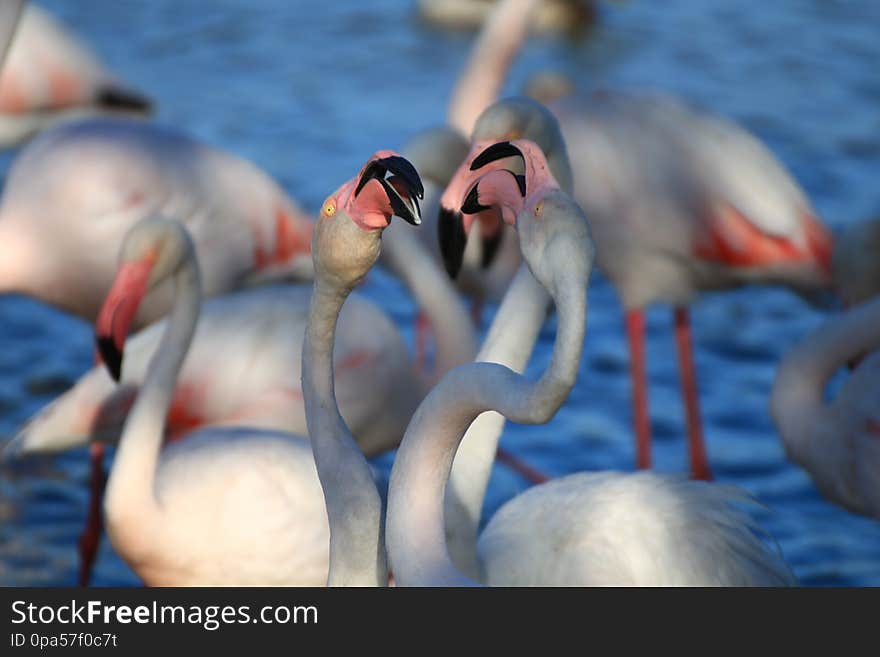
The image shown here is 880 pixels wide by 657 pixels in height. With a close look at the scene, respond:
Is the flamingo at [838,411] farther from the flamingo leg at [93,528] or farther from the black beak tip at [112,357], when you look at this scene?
the flamingo leg at [93,528]

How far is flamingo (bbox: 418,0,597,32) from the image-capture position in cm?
949

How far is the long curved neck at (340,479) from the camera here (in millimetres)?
2617

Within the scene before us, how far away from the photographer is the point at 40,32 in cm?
621

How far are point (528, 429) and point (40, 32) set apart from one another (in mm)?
2621

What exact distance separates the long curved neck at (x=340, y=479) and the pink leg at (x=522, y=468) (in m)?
2.00

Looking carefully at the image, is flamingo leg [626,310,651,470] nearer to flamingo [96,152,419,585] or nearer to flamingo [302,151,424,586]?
flamingo [96,152,419,585]

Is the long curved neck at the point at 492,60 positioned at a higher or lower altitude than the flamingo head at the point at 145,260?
higher

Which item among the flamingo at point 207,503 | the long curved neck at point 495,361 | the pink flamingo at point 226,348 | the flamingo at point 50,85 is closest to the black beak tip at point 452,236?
the long curved neck at point 495,361

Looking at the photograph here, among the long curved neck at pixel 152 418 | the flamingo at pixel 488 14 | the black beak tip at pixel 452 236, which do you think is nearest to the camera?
the black beak tip at pixel 452 236

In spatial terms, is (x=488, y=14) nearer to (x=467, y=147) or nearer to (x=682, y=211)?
(x=682, y=211)

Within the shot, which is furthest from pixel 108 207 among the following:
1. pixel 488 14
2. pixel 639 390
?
pixel 488 14

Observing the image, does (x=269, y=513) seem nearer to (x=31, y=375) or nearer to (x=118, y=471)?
(x=118, y=471)

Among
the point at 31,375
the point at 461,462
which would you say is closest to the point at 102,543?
the point at 31,375

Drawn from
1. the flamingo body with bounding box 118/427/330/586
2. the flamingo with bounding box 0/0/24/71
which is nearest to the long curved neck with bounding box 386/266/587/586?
the flamingo body with bounding box 118/427/330/586
